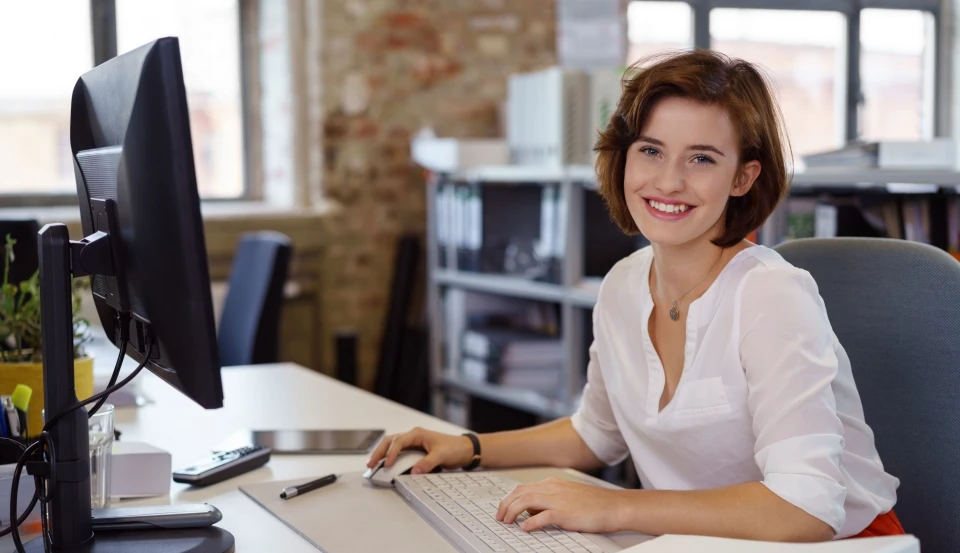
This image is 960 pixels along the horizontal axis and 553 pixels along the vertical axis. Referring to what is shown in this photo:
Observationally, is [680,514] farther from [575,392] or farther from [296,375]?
[575,392]

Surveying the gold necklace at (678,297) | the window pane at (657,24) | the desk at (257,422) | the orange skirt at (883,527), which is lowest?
the orange skirt at (883,527)

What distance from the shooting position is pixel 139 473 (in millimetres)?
1281

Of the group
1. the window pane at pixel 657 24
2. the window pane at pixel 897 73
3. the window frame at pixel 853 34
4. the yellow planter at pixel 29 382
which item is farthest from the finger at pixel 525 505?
A: the window pane at pixel 897 73

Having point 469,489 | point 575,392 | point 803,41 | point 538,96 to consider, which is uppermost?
point 803,41

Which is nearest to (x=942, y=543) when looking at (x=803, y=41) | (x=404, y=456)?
(x=404, y=456)

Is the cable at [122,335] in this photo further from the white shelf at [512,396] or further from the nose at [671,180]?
the white shelf at [512,396]

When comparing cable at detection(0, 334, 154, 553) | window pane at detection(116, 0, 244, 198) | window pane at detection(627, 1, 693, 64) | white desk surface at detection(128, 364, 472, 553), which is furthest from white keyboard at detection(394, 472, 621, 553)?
window pane at detection(627, 1, 693, 64)

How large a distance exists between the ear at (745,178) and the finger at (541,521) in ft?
1.59

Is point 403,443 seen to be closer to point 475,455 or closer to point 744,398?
point 475,455

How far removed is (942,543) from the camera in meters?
1.33

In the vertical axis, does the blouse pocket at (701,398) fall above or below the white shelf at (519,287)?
above

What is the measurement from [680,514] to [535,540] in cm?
16

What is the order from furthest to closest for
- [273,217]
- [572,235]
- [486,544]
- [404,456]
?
[273,217], [572,235], [404,456], [486,544]

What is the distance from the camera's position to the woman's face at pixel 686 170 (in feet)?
4.09
